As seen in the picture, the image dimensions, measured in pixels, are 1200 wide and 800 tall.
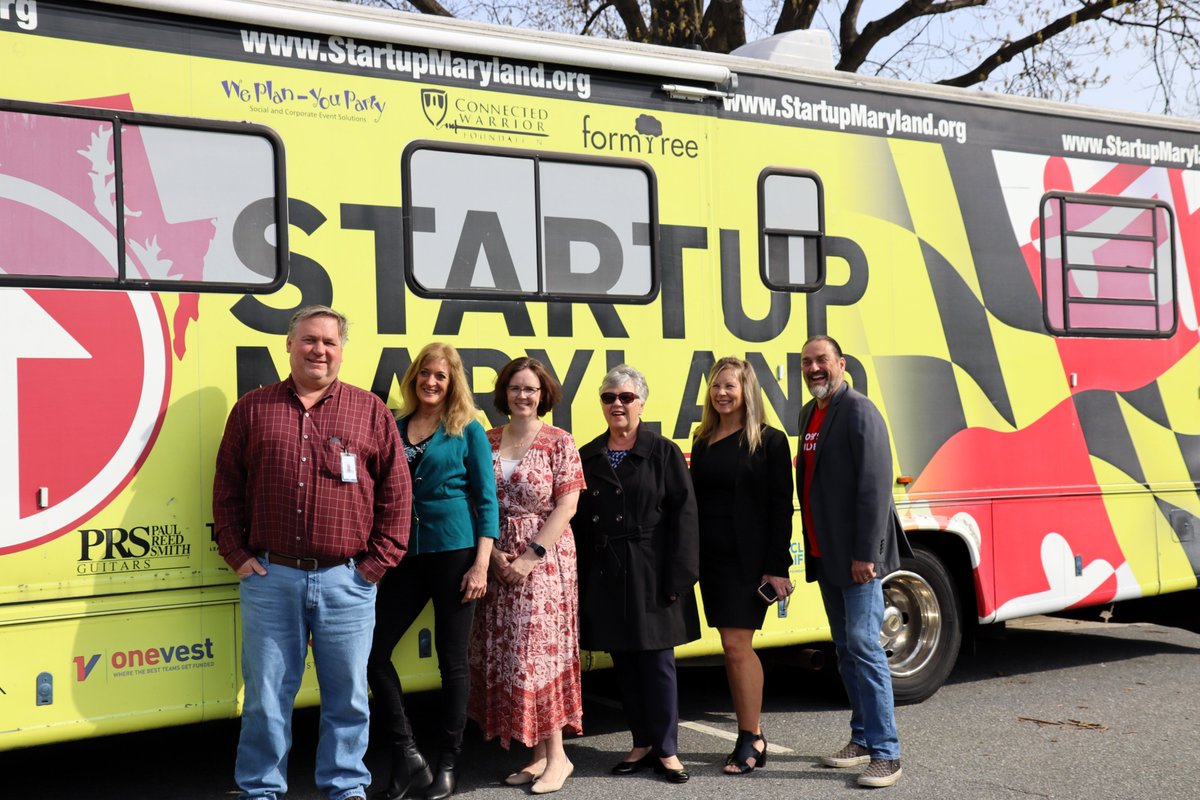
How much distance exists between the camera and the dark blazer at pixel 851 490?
5.21 metres

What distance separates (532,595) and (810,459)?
138 cm

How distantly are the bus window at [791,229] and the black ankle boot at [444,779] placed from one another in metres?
2.73

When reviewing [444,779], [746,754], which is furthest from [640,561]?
[444,779]

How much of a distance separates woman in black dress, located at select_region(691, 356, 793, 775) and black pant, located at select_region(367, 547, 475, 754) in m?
1.10

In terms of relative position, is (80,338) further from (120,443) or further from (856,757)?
(856,757)

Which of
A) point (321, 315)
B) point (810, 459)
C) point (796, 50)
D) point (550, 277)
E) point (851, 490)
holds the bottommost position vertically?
point (851, 490)

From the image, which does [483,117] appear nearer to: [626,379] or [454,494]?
[626,379]

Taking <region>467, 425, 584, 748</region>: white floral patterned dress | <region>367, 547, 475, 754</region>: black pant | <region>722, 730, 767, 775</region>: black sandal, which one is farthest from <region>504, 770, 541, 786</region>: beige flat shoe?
<region>722, 730, 767, 775</region>: black sandal

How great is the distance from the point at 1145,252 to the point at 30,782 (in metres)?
6.52

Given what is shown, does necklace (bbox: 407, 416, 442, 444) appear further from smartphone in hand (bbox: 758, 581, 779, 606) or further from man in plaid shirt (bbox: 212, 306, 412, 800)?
smartphone in hand (bbox: 758, 581, 779, 606)

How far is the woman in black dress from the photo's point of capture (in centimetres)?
538

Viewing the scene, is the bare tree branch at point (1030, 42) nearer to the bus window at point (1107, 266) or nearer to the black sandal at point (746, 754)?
the bus window at point (1107, 266)

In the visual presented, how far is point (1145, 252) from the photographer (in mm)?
7281

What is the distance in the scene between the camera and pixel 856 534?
5.23 meters
